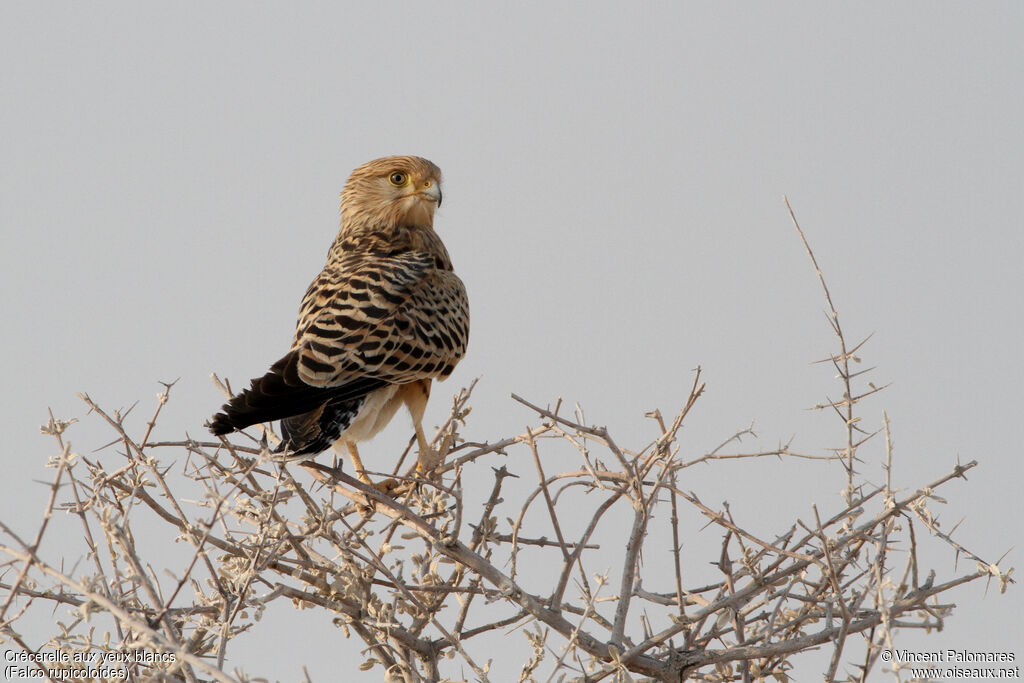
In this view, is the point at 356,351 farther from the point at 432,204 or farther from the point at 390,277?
the point at 432,204

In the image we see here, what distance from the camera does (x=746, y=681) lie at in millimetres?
3258

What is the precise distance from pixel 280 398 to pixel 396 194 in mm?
2371

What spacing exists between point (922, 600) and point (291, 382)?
2251 mm

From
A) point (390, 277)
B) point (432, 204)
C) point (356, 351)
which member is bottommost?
point (356, 351)

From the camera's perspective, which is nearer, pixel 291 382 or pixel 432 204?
pixel 291 382

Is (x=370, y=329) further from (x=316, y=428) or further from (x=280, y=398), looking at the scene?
(x=280, y=398)

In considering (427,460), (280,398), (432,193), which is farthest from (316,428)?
(432,193)

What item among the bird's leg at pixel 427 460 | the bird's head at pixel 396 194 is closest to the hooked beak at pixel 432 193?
the bird's head at pixel 396 194

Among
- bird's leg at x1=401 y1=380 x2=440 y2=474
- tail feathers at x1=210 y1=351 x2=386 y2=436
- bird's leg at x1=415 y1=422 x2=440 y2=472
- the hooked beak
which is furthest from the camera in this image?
the hooked beak

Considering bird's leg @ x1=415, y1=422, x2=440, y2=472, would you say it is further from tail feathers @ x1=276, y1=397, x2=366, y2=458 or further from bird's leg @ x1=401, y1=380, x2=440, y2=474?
tail feathers @ x1=276, y1=397, x2=366, y2=458

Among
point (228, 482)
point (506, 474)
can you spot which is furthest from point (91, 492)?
point (506, 474)

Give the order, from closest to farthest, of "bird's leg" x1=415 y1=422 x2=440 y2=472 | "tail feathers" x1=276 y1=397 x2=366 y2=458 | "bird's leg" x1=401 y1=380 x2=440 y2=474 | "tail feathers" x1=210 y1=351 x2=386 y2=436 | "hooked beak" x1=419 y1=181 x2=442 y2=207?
"tail feathers" x1=210 y1=351 x2=386 y2=436
"tail feathers" x1=276 y1=397 x2=366 y2=458
"bird's leg" x1=415 y1=422 x2=440 y2=472
"bird's leg" x1=401 y1=380 x2=440 y2=474
"hooked beak" x1=419 y1=181 x2=442 y2=207

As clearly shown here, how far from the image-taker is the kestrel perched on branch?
4.14m

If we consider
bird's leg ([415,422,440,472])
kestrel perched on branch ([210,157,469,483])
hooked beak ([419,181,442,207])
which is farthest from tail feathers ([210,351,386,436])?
hooked beak ([419,181,442,207])
